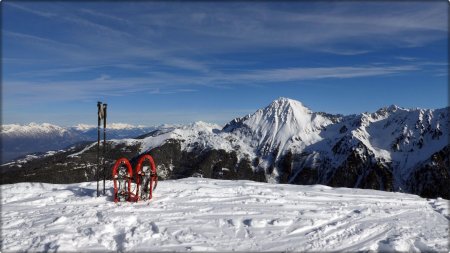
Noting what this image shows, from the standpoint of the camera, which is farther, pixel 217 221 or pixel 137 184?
pixel 137 184

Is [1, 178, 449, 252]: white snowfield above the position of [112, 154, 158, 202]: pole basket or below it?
below

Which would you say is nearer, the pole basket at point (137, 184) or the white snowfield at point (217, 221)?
the white snowfield at point (217, 221)

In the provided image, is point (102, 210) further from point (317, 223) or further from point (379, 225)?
point (379, 225)

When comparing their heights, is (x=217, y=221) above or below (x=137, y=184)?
below

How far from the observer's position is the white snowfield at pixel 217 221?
14688mm

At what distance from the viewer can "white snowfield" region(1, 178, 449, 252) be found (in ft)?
48.2

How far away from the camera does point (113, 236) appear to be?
15188 millimetres

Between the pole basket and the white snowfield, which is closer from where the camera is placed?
the white snowfield

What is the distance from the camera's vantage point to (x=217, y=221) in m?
17.4

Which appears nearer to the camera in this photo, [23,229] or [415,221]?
[23,229]

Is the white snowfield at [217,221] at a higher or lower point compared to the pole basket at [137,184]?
lower

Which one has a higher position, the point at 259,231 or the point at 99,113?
the point at 99,113

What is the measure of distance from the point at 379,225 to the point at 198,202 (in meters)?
9.46

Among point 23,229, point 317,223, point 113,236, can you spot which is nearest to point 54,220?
point 23,229
